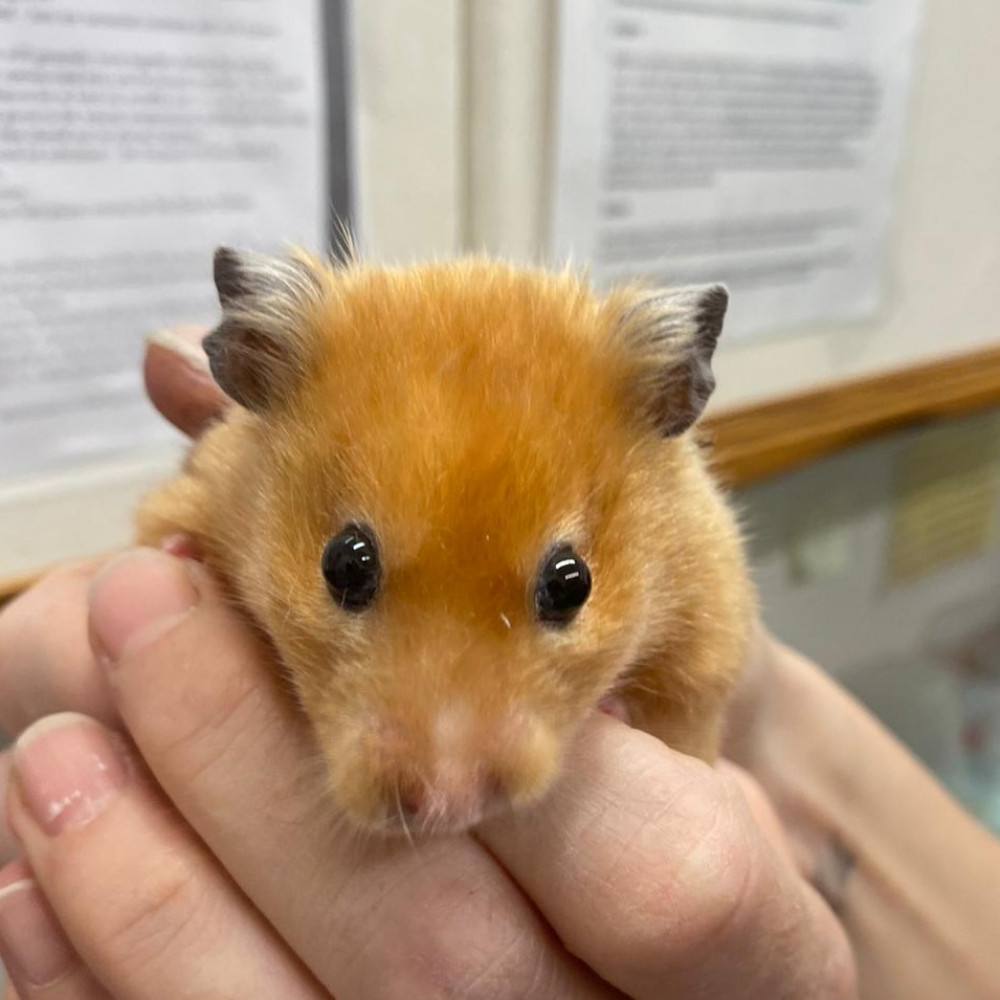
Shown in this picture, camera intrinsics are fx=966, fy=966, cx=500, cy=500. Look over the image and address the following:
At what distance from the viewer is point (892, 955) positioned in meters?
1.11

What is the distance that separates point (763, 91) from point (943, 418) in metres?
0.73

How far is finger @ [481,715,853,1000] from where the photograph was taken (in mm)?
554

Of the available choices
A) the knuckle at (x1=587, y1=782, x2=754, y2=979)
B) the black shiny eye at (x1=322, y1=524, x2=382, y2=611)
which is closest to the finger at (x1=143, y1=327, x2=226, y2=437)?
the black shiny eye at (x1=322, y1=524, x2=382, y2=611)

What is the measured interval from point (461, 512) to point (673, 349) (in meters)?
0.18

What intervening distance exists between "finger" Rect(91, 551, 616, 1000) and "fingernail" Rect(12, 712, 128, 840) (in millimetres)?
45

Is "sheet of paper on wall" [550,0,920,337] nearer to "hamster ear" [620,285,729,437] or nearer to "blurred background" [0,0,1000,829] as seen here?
"blurred background" [0,0,1000,829]

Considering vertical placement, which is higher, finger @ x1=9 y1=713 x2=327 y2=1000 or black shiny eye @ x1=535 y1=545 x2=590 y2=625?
black shiny eye @ x1=535 y1=545 x2=590 y2=625

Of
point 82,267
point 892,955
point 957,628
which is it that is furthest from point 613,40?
point 957,628

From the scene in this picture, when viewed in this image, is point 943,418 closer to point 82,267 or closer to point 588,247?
point 588,247

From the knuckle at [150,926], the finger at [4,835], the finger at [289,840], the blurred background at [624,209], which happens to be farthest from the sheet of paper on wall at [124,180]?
the knuckle at [150,926]

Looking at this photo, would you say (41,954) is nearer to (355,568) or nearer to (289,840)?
(289,840)

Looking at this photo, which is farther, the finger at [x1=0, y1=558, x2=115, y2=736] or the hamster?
the finger at [x1=0, y1=558, x2=115, y2=736]

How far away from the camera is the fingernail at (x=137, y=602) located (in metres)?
0.63

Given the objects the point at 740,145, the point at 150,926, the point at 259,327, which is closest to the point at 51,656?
the point at 150,926
